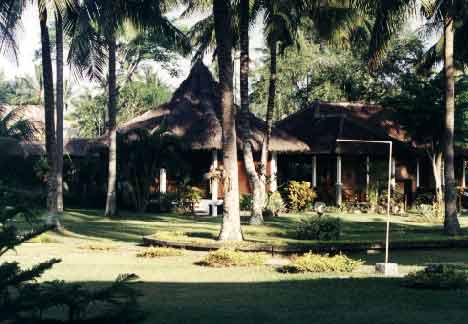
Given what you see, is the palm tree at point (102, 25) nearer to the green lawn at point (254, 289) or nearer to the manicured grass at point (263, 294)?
the green lawn at point (254, 289)

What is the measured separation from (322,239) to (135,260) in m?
4.80

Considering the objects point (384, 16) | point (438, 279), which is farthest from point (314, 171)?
point (438, 279)

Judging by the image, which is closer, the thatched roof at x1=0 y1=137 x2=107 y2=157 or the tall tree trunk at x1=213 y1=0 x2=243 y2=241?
the tall tree trunk at x1=213 y1=0 x2=243 y2=241

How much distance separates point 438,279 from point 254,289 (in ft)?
8.69

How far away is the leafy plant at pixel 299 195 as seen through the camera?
30.2 meters

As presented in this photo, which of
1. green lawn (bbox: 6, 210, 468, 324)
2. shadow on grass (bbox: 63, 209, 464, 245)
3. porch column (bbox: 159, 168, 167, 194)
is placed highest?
porch column (bbox: 159, 168, 167, 194)

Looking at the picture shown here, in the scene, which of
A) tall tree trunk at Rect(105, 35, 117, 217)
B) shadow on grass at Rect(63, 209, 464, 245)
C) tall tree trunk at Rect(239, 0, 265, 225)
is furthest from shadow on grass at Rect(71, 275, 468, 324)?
tall tree trunk at Rect(105, 35, 117, 217)

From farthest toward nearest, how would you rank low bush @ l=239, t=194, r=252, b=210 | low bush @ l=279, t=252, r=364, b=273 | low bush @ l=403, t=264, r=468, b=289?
low bush @ l=239, t=194, r=252, b=210, low bush @ l=279, t=252, r=364, b=273, low bush @ l=403, t=264, r=468, b=289

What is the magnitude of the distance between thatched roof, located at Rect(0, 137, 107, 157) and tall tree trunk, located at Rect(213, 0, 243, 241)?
14474 mm

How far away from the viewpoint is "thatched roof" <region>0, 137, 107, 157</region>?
3026 centimetres

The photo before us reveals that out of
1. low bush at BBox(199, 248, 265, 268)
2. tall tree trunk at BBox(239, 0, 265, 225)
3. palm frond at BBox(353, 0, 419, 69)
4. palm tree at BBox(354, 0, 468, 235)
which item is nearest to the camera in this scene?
low bush at BBox(199, 248, 265, 268)

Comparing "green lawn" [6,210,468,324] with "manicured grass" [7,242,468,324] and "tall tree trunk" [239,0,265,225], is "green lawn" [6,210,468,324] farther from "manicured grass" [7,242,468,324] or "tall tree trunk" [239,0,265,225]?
"tall tree trunk" [239,0,265,225]

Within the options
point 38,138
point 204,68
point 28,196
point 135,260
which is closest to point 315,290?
point 135,260

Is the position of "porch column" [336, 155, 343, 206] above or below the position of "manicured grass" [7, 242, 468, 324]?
above
